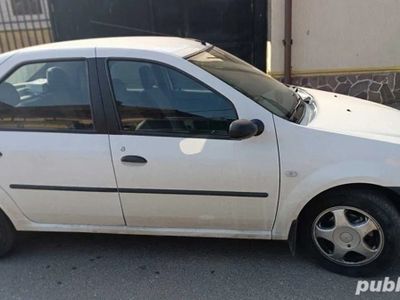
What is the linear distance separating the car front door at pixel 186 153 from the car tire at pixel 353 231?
31 cm

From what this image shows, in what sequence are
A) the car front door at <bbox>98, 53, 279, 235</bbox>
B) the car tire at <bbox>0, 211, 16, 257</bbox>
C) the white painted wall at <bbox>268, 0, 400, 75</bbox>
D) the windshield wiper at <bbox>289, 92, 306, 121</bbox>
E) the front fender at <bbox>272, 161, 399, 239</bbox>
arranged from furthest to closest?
1. the white painted wall at <bbox>268, 0, 400, 75</bbox>
2. the car tire at <bbox>0, 211, 16, 257</bbox>
3. the windshield wiper at <bbox>289, 92, 306, 121</bbox>
4. the car front door at <bbox>98, 53, 279, 235</bbox>
5. the front fender at <bbox>272, 161, 399, 239</bbox>

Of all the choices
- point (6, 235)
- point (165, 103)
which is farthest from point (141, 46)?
point (6, 235)

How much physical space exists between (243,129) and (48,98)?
1.37 metres

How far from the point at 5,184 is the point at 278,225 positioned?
1.87 meters

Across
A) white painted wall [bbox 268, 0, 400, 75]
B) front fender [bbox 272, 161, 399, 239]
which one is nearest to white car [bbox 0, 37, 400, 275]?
front fender [bbox 272, 161, 399, 239]

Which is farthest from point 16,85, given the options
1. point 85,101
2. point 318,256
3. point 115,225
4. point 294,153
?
point 318,256

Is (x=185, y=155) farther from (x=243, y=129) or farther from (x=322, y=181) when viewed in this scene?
(x=322, y=181)

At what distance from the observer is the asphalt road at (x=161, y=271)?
2.72 metres

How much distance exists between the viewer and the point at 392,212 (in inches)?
103

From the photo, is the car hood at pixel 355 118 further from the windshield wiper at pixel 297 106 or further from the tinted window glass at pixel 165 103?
the tinted window glass at pixel 165 103

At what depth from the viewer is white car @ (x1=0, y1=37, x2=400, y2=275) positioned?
2.62m

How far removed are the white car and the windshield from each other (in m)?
0.01

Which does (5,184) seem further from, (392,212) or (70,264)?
(392,212)
